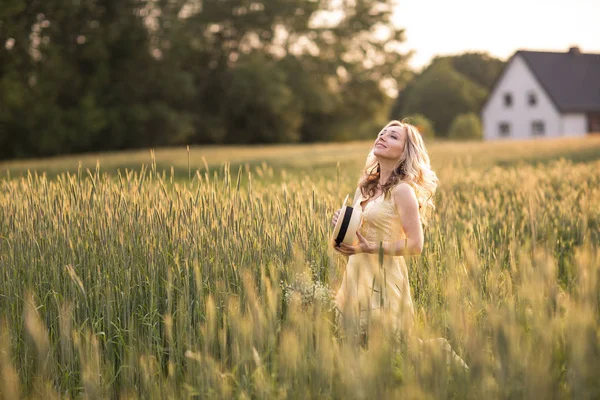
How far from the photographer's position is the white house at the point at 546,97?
4078 cm

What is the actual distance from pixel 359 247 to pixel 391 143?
2.21 feet

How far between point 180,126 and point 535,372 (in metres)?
30.6

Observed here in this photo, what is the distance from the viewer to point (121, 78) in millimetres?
31500

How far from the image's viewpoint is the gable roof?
4047cm

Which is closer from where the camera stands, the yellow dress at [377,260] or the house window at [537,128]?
the yellow dress at [377,260]

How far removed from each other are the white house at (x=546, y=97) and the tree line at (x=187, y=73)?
24.8 ft

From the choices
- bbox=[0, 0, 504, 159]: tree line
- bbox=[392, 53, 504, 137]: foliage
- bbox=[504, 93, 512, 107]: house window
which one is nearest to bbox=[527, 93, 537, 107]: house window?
bbox=[504, 93, 512, 107]: house window

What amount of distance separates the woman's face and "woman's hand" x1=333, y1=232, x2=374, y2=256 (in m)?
0.54

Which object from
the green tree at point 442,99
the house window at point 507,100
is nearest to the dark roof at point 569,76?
the house window at point 507,100

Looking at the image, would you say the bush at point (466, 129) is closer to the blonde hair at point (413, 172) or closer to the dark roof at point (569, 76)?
the dark roof at point (569, 76)

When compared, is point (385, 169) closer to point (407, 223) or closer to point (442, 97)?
point (407, 223)

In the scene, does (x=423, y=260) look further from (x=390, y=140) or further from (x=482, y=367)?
(x=482, y=367)

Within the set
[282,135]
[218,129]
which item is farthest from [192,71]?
[282,135]

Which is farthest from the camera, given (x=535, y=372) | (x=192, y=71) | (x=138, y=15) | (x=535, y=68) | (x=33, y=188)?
(x=535, y=68)
